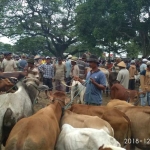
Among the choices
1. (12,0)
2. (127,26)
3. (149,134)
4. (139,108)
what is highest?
(12,0)

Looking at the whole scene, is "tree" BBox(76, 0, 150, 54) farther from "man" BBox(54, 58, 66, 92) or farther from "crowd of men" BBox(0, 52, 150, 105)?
"man" BBox(54, 58, 66, 92)

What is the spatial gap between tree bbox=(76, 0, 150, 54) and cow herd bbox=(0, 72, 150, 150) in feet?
46.4

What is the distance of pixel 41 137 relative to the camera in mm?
3627

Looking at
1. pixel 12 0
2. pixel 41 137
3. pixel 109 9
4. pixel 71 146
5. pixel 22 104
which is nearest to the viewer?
pixel 41 137

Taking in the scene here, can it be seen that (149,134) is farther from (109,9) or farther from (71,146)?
(109,9)

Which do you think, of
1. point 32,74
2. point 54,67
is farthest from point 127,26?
point 32,74

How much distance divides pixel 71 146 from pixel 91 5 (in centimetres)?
1790

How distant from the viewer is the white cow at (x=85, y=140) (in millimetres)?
3906

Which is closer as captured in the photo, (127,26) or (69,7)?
→ (127,26)

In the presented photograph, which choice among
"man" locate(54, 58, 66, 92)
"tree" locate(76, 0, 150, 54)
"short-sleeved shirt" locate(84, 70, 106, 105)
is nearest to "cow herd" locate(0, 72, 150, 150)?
"short-sleeved shirt" locate(84, 70, 106, 105)

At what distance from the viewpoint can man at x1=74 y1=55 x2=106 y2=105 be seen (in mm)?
6188

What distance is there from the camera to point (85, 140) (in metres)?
3.96
